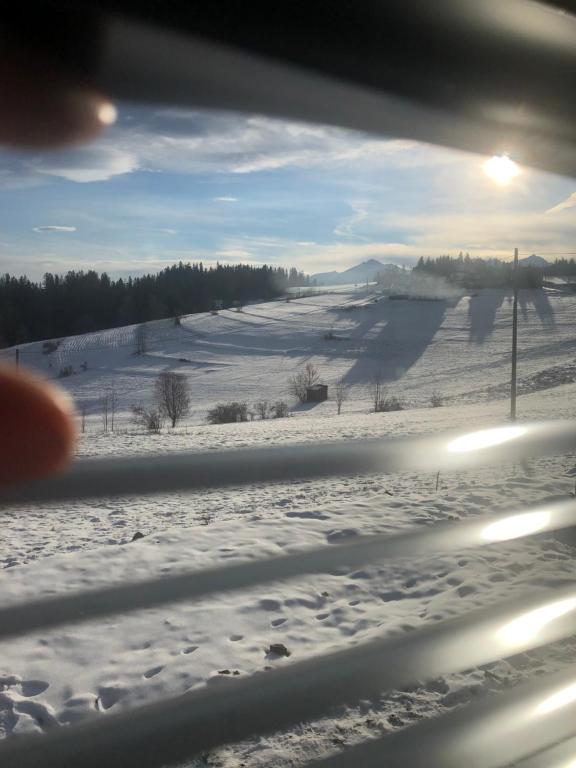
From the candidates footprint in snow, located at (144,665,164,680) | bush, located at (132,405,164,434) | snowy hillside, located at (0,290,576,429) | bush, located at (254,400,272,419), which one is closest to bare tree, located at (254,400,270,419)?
bush, located at (254,400,272,419)

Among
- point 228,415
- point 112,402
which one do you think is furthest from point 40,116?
point 112,402

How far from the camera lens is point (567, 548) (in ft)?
11.5

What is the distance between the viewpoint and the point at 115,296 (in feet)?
56.2

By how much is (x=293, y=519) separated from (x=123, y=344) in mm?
32966

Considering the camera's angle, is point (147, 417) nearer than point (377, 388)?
Yes

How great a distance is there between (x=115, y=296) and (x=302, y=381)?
57.3 feet

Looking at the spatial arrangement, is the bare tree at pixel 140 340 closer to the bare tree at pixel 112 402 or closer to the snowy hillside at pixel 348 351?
the snowy hillside at pixel 348 351

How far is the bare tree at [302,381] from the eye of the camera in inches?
1233

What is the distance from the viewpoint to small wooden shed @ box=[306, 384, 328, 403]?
29.8 meters

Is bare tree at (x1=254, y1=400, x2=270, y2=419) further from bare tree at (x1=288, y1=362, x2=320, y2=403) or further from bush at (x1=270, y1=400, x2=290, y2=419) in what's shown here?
bare tree at (x1=288, y1=362, x2=320, y2=403)

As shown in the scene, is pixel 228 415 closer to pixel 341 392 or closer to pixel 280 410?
pixel 280 410

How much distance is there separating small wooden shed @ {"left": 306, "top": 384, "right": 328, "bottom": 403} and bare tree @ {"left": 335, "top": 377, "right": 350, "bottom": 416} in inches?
27.9

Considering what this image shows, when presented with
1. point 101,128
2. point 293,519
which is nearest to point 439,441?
point 101,128

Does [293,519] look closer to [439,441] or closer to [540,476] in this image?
[540,476]
